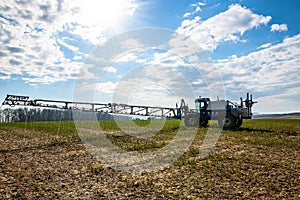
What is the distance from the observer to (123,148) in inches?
685

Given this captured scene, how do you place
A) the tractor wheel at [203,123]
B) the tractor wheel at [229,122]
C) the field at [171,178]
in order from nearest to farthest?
the field at [171,178] < the tractor wheel at [229,122] < the tractor wheel at [203,123]

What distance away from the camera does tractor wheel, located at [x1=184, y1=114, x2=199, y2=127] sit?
29308 mm

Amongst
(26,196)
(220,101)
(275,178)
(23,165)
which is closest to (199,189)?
(275,178)

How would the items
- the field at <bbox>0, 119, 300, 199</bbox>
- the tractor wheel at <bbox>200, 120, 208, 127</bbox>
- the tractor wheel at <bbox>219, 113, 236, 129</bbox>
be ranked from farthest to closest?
the tractor wheel at <bbox>200, 120, 208, 127</bbox> < the tractor wheel at <bbox>219, 113, 236, 129</bbox> < the field at <bbox>0, 119, 300, 199</bbox>

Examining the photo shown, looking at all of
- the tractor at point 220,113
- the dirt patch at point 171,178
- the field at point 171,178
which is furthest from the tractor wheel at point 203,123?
the dirt patch at point 171,178

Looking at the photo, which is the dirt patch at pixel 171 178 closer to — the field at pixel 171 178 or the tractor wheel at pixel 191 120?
the field at pixel 171 178

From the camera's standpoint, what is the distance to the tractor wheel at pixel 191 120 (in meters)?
29.3

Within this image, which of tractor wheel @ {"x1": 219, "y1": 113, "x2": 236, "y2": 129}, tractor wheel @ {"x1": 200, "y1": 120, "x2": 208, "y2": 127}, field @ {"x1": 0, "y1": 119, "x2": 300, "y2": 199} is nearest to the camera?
field @ {"x1": 0, "y1": 119, "x2": 300, "y2": 199}

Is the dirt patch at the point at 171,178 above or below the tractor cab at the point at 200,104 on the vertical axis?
below

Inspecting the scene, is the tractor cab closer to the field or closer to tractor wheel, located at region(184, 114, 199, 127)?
tractor wheel, located at region(184, 114, 199, 127)

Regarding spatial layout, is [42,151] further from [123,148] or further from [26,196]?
[26,196]

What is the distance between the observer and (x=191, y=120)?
97.6 feet

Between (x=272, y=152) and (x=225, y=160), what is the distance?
3331 millimetres

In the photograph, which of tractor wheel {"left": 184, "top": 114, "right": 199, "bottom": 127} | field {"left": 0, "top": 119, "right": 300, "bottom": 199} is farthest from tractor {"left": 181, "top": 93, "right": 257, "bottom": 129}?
field {"left": 0, "top": 119, "right": 300, "bottom": 199}
